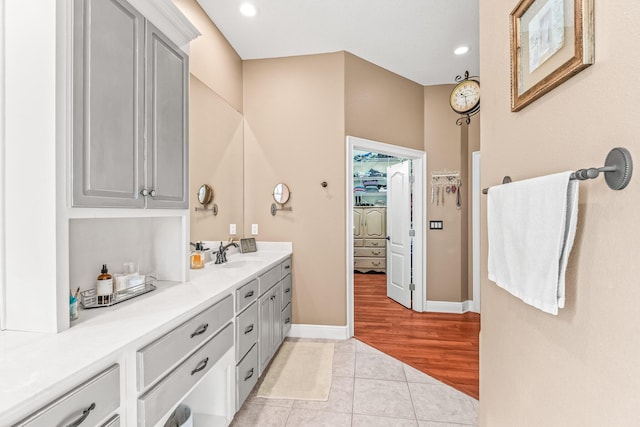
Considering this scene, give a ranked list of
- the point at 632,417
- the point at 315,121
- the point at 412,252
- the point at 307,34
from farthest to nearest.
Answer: the point at 412,252 → the point at 315,121 → the point at 307,34 → the point at 632,417

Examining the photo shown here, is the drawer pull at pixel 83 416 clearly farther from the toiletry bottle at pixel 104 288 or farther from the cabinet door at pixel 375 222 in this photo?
the cabinet door at pixel 375 222

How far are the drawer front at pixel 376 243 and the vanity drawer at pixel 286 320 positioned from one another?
383 cm

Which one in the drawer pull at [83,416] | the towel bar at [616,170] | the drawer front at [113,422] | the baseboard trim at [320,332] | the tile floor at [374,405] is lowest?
the tile floor at [374,405]

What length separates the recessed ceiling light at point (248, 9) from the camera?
2475 mm

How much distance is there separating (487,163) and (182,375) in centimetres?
163

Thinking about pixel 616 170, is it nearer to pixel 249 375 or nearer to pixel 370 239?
pixel 249 375

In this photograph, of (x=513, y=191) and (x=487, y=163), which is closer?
(x=513, y=191)

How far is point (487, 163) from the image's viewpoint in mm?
1290

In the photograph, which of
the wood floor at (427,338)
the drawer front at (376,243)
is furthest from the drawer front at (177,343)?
the drawer front at (376,243)

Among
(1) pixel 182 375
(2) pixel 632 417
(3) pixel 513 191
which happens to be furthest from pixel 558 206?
(1) pixel 182 375

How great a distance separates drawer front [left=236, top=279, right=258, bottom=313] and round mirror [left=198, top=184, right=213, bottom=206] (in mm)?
825

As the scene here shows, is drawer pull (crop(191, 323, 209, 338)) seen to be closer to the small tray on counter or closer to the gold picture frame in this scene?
the small tray on counter

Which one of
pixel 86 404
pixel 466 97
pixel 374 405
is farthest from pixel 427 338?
pixel 86 404

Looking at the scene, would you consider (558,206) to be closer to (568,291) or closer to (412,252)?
(568,291)
